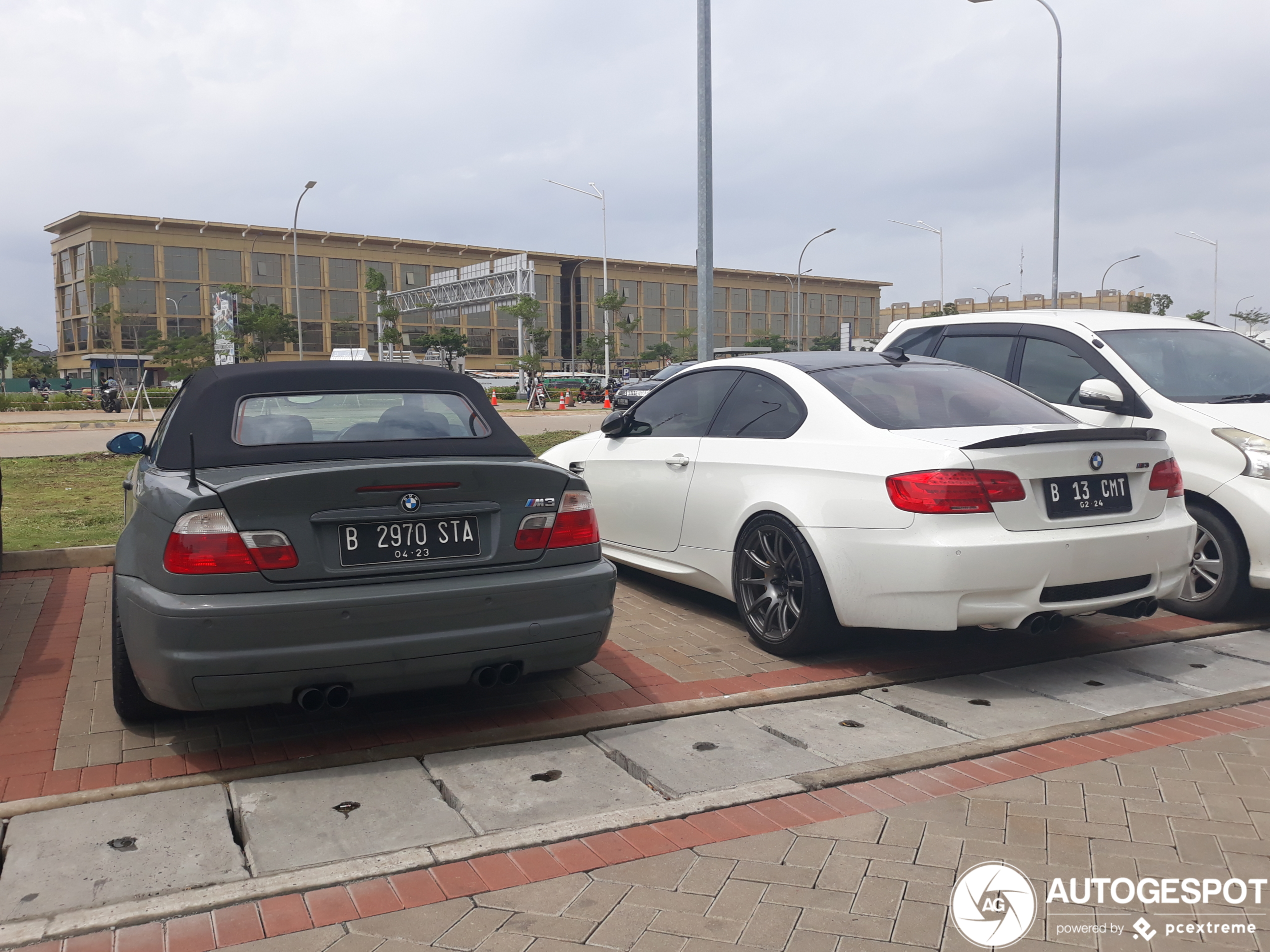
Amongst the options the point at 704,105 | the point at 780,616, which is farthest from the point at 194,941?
the point at 704,105

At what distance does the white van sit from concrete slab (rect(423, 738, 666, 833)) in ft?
12.3

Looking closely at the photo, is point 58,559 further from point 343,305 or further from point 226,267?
point 343,305

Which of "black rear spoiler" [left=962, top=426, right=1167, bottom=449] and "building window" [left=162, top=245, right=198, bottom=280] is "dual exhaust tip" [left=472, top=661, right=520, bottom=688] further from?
"building window" [left=162, top=245, right=198, bottom=280]

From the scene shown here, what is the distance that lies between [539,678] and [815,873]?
6.98 ft

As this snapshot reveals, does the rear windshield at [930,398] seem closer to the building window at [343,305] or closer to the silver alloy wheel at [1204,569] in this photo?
the silver alloy wheel at [1204,569]

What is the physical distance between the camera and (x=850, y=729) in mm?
4254

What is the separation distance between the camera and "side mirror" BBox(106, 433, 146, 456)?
525cm

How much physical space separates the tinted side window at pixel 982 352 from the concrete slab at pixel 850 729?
10.7ft

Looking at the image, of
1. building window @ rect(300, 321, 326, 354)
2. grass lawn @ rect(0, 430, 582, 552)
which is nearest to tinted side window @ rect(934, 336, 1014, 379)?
grass lawn @ rect(0, 430, 582, 552)

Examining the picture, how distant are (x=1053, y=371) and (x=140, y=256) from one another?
8899cm

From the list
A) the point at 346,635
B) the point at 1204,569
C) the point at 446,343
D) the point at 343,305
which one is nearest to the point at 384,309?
the point at 446,343

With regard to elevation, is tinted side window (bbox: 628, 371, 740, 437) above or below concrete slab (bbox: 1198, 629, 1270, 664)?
above

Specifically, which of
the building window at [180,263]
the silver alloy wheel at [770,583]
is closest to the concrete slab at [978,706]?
the silver alloy wheel at [770,583]

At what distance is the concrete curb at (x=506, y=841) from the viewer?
274cm
